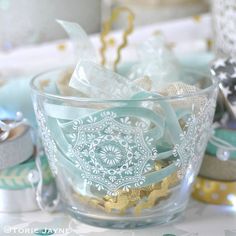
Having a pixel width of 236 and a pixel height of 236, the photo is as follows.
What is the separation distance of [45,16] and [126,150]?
0.27 metres

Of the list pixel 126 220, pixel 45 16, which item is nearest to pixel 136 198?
pixel 126 220

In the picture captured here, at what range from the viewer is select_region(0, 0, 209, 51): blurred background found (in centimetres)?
Answer: 61

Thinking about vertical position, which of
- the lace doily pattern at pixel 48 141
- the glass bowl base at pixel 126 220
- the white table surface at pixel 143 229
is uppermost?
the lace doily pattern at pixel 48 141

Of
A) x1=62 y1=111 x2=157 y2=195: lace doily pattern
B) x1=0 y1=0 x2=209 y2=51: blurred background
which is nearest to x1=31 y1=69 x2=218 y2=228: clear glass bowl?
x1=62 y1=111 x2=157 y2=195: lace doily pattern

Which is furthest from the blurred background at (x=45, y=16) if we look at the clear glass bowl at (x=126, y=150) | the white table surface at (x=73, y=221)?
the clear glass bowl at (x=126, y=150)

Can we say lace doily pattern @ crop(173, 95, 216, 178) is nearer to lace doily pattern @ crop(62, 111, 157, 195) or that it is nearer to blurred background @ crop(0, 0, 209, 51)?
lace doily pattern @ crop(62, 111, 157, 195)

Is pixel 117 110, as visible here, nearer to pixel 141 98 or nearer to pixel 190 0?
pixel 141 98

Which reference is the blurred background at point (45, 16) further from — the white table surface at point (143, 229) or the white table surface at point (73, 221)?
the white table surface at point (143, 229)

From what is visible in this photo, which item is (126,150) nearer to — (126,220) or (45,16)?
(126,220)

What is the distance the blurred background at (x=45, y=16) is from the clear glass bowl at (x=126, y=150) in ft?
0.61

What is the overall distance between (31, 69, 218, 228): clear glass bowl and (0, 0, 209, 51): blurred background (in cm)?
19

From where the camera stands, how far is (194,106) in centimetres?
44

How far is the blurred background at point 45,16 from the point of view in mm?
614

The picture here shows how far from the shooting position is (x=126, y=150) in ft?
1.39
